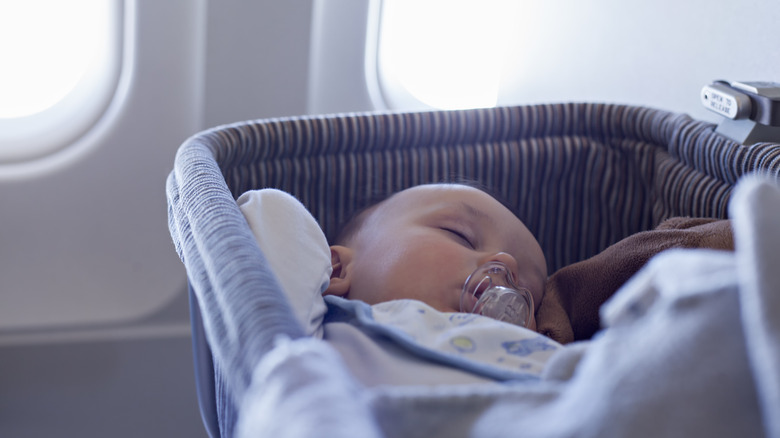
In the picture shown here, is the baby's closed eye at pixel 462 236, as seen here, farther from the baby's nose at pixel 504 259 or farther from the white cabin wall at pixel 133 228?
the white cabin wall at pixel 133 228

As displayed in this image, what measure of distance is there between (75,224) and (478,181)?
82 centimetres

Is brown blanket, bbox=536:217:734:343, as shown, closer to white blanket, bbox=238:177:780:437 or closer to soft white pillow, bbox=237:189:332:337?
soft white pillow, bbox=237:189:332:337

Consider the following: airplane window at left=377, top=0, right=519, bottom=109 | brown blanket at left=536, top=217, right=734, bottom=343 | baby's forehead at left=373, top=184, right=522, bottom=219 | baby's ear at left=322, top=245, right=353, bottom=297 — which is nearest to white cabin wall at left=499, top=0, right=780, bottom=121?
airplane window at left=377, top=0, right=519, bottom=109

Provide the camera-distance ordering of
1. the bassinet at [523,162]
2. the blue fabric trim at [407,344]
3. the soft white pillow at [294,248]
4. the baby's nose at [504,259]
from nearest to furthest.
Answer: the blue fabric trim at [407,344], the soft white pillow at [294,248], the baby's nose at [504,259], the bassinet at [523,162]

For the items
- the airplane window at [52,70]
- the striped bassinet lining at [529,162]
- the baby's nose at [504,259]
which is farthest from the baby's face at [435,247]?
the airplane window at [52,70]

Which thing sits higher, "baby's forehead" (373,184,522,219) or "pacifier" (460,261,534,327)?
"baby's forehead" (373,184,522,219)

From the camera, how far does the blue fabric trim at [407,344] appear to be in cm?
56

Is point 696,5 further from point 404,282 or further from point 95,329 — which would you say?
point 95,329

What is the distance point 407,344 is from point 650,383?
303mm

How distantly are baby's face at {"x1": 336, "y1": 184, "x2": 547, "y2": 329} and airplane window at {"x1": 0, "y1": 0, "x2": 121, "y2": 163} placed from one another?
0.71 metres

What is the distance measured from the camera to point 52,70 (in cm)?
146

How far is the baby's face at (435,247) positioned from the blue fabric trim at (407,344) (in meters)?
0.10

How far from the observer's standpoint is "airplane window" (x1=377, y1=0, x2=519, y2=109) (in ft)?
5.59

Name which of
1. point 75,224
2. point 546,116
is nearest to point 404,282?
point 546,116
